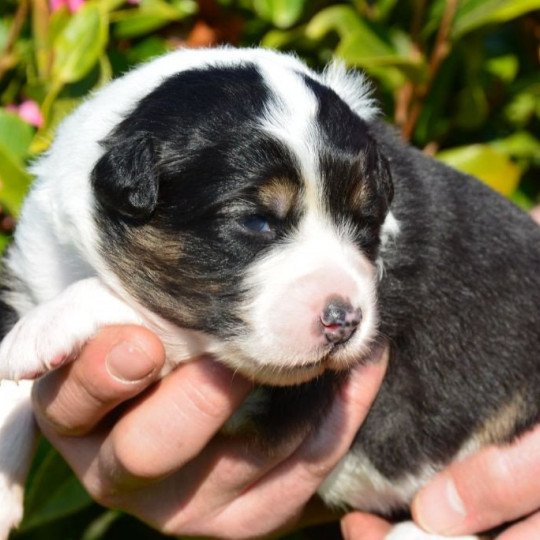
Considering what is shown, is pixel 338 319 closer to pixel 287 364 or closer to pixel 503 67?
pixel 287 364

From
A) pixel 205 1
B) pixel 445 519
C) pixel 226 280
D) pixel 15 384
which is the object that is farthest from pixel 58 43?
pixel 445 519

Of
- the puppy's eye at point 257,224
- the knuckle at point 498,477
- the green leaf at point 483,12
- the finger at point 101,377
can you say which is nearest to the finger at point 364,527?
the knuckle at point 498,477

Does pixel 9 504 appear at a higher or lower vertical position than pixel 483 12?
lower

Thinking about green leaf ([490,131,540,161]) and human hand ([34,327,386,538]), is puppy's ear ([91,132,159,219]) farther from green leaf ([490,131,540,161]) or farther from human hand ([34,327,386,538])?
green leaf ([490,131,540,161])

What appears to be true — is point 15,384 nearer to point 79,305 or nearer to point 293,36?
point 79,305

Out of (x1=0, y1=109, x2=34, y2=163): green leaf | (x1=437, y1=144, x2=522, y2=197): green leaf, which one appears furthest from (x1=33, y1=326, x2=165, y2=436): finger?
(x1=437, y1=144, x2=522, y2=197): green leaf

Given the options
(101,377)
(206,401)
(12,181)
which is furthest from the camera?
(12,181)

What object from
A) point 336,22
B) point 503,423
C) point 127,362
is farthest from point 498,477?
point 336,22

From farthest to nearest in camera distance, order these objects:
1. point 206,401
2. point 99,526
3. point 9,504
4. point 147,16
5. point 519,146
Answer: point 99,526 < point 519,146 < point 147,16 < point 9,504 < point 206,401
